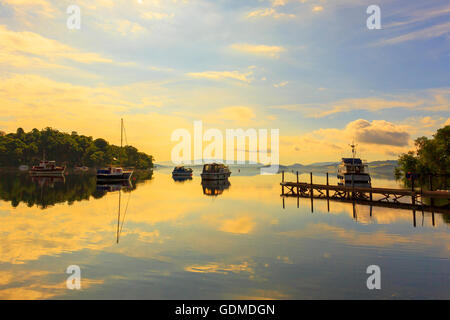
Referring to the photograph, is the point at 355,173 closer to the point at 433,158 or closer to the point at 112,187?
the point at 433,158

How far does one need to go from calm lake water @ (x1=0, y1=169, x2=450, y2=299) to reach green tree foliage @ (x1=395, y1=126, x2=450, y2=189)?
142ft

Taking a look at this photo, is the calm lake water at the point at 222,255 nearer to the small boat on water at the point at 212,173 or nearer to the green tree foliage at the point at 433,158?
the green tree foliage at the point at 433,158

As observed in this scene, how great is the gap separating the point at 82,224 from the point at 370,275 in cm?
2313

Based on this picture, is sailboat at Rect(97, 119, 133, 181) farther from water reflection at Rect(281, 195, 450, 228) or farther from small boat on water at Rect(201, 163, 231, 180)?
water reflection at Rect(281, 195, 450, 228)

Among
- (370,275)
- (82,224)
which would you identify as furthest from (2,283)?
(370,275)

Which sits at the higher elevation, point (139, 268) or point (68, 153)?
point (68, 153)

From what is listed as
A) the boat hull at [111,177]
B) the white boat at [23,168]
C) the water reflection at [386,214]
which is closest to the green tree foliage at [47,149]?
the white boat at [23,168]

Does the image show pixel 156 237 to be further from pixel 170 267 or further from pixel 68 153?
pixel 68 153

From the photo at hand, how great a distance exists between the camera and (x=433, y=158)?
70.9 meters

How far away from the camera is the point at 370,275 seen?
1392 centimetres

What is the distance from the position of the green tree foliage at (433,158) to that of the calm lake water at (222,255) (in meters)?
43.3

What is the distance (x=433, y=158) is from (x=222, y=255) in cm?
7325

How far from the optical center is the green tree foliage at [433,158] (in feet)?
215

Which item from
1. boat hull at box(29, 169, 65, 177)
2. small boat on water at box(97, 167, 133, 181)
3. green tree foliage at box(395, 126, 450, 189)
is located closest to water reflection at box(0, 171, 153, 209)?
small boat on water at box(97, 167, 133, 181)
